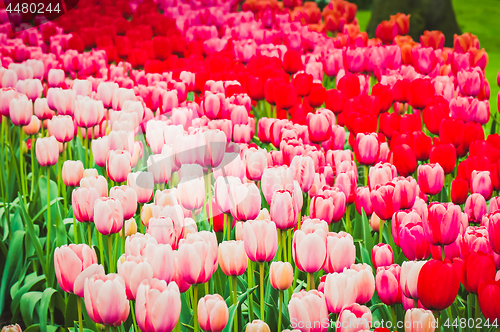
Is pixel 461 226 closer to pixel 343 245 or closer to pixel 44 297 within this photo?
pixel 343 245

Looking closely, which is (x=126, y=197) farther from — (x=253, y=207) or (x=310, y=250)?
(x=310, y=250)

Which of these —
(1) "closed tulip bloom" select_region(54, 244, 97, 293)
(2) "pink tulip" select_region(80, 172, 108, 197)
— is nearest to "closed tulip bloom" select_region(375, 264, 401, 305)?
(1) "closed tulip bloom" select_region(54, 244, 97, 293)

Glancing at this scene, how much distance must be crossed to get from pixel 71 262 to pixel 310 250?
2.36 feet

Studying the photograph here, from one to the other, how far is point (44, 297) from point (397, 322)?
1502mm

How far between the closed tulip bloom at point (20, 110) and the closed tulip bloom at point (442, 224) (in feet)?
7.76

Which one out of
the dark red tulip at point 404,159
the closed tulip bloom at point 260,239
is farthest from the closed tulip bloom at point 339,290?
the dark red tulip at point 404,159

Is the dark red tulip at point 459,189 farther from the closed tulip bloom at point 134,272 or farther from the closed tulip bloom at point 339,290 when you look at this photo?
the closed tulip bloom at point 134,272

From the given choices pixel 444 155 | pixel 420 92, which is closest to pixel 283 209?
pixel 444 155

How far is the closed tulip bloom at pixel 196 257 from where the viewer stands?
146cm

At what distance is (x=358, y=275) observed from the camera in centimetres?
146

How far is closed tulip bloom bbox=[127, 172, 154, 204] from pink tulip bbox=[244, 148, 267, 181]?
42 cm

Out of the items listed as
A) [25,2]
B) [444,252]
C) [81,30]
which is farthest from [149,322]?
[25,2]

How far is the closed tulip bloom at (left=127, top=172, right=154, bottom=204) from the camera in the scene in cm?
210

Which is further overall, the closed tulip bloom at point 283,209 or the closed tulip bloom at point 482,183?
the closed tulip bloom at point 482,183
